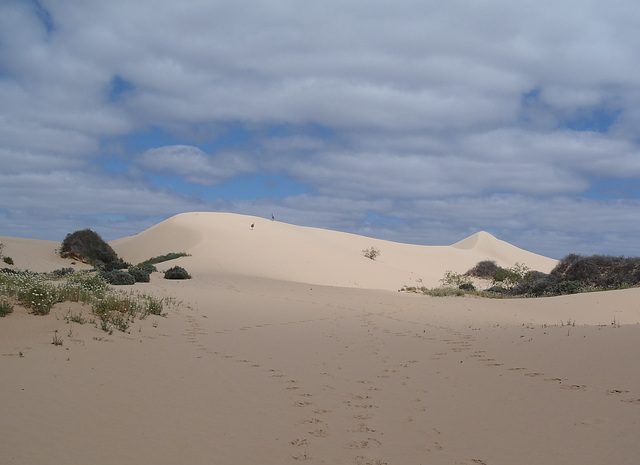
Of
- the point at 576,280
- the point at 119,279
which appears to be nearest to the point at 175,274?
the point at 119,279

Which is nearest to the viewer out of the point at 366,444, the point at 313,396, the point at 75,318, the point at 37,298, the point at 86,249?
the point at 366,444

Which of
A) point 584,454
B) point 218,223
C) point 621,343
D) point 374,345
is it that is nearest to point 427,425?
point 584,454

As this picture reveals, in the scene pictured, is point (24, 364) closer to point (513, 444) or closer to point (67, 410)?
point (67, 410)

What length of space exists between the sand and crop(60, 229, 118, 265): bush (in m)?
22.6

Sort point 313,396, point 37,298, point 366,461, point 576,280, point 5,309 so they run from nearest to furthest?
point 366,461 → point 313,396 → point 5,309 → point 37,298 → point 576,280

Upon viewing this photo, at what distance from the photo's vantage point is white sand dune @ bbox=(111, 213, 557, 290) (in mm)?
30875

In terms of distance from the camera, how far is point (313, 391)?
628 cm

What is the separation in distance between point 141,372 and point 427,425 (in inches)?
145

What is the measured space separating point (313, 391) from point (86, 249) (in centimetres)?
3177

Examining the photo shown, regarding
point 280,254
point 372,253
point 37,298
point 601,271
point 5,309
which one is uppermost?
point 372,253

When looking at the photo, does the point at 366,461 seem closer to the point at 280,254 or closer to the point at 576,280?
the point at 576,280

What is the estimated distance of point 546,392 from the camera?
6109 millimetres

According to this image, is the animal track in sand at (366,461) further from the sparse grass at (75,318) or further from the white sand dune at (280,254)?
the white sand dune at (280,254)

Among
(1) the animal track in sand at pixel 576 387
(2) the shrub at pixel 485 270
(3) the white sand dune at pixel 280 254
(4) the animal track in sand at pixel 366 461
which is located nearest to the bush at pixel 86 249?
(3) the white sand dune at pixel 280 254
